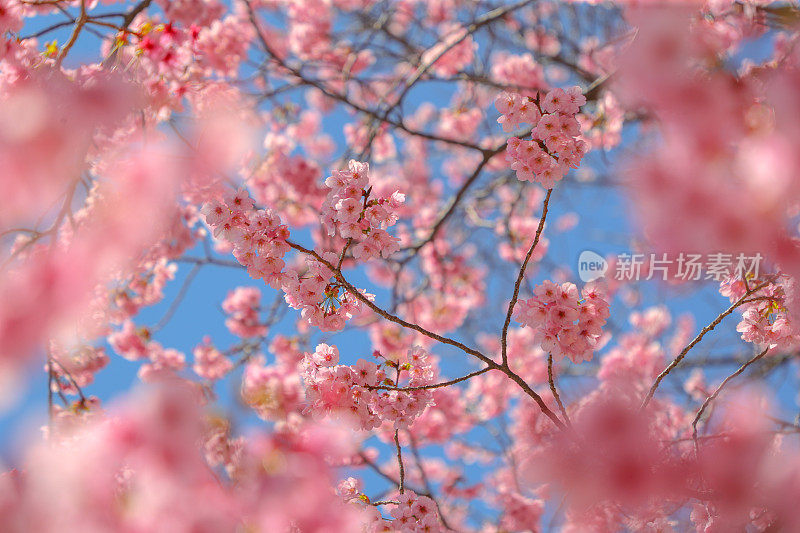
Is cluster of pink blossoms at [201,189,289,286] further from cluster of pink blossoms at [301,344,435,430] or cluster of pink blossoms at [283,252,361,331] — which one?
cluster of pink blossoms at [301,344,435,430]

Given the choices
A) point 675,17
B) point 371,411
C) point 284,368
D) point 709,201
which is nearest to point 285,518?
point 371,411

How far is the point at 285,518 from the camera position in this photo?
1823 mm

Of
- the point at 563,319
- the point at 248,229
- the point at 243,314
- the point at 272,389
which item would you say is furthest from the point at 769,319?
the point at 243,314

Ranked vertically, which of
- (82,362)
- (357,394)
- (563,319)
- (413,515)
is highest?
(82,362)

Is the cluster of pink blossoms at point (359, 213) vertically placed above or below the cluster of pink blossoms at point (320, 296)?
above

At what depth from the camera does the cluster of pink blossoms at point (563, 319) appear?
2.03 m

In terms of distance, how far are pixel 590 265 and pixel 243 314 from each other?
359 centimetres

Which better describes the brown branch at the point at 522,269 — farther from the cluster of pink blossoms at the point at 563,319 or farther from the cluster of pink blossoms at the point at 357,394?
the cluster of pink blossoms at the point at 357,394

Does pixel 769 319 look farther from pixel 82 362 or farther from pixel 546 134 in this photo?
pixel 82 362

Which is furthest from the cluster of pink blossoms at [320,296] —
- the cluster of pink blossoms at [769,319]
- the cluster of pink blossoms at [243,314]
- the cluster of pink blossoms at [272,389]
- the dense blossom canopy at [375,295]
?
the cluster of pink blossoms at [243,314]

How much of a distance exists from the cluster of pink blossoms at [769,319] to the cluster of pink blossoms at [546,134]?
0.99 metres

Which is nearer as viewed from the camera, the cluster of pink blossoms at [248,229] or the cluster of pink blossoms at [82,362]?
the cluster of pink blossoms at [248,229]

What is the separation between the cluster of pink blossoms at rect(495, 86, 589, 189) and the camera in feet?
6.49

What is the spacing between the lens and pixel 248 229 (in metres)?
2.04
